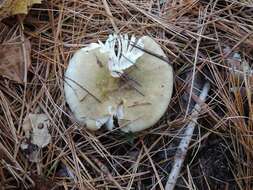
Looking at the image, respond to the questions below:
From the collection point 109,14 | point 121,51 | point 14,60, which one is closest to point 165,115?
point 121,51

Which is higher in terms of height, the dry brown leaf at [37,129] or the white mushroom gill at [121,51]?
the white mushroom gill at [121,51]

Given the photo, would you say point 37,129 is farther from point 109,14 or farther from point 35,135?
point 109,14

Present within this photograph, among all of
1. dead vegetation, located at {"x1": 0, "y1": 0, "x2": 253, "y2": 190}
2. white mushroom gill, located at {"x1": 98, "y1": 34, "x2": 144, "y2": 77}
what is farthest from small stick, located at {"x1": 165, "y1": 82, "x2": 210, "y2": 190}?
white mushroom gill, located at {"x1": 98, "y1": 34, "x2": 144, "y2": 77}

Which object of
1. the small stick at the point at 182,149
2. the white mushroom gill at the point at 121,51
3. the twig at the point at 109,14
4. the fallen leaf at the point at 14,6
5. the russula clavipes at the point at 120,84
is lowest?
the small stick at the point at 182,149

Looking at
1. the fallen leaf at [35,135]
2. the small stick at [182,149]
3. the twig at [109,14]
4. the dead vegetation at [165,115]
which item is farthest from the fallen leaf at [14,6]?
the small stick at [182,149]

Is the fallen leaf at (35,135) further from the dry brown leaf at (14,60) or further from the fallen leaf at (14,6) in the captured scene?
the fallen leaf at (14,6)

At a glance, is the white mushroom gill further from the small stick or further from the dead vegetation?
the small stick
